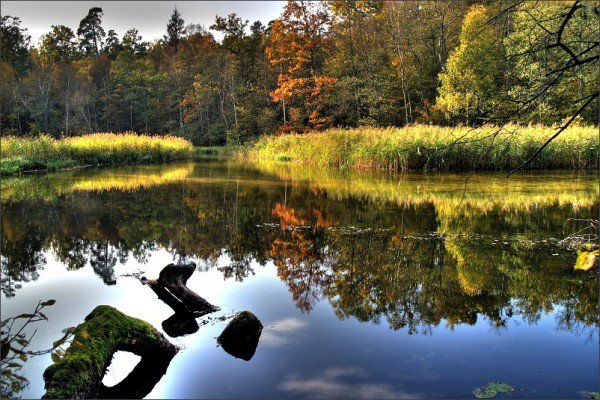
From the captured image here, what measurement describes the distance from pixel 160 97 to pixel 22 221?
A: 41.5 metres

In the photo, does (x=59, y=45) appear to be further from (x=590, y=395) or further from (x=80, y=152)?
(x=590, y=395)

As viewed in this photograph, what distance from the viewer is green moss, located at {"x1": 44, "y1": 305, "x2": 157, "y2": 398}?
3254mm

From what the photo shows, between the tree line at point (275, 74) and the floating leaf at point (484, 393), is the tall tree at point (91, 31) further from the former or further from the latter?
the floating leaf at point (484, 393)

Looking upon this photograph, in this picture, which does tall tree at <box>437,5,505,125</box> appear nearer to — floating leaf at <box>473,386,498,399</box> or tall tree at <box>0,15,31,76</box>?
floating leaf at <box>473,386,498,399</box>

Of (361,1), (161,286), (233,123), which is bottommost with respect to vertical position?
(161,286)

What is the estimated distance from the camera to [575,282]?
5.69m

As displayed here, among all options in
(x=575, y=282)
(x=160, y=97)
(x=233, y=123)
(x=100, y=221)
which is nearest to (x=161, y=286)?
(x=575, y=282)

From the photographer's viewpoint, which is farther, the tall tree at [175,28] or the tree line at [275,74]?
the tall tree at [175,28]

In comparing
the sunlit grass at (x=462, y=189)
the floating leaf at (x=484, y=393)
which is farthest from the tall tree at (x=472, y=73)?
the floating leaf at (x=484, y=393)

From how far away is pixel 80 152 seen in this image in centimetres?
2280

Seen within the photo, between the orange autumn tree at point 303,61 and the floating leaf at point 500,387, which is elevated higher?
the orange autumn tree at point 303,61

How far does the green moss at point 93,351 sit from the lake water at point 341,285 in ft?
0.76

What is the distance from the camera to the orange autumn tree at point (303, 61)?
1243 inches

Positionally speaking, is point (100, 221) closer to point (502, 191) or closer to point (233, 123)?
point (502, 191)
